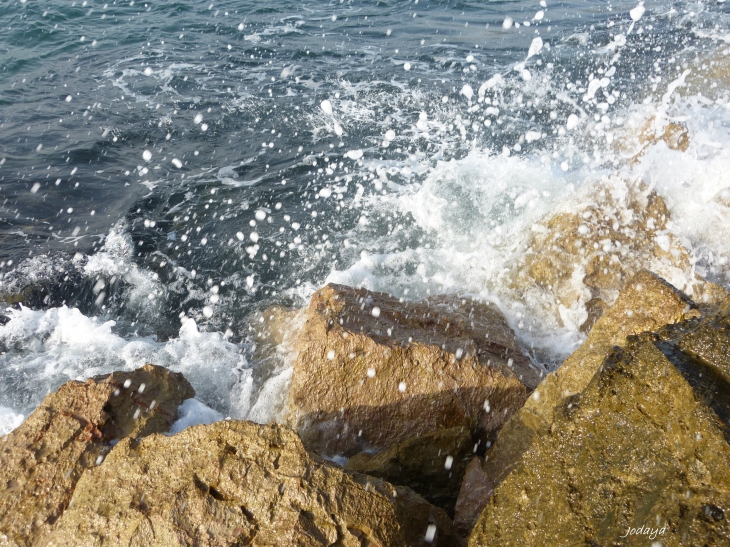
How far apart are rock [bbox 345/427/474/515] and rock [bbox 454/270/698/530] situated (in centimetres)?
21

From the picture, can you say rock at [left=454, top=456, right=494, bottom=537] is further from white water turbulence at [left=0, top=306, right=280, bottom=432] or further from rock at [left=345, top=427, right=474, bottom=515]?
white water turbulence at [left=0, top=306, right=280, bottom=432]

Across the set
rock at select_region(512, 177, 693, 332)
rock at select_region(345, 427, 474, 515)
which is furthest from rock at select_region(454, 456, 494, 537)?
rock at select_region(512, 177, 693, 332)

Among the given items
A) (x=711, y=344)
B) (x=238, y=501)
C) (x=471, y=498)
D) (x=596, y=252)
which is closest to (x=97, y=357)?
(x=238, y=501)

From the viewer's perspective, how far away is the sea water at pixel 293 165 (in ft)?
17.8

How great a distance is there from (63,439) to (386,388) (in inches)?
76.4

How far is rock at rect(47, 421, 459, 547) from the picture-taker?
2.33 metres

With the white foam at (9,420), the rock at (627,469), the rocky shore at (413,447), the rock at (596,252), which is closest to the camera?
the rock at (627,469)

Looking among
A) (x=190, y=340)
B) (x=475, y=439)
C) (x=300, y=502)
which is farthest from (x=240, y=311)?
(x=300, y=502)

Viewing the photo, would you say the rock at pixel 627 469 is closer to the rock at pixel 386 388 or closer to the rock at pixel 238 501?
the rock at pixel 238 501

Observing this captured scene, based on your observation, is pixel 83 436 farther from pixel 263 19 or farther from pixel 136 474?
pixel 263 19

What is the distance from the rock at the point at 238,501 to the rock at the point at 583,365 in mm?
514

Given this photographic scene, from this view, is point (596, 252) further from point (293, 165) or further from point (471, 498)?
point (293, 165)

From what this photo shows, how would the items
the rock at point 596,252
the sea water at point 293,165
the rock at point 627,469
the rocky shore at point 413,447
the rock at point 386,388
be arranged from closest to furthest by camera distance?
the rock at point 627,469
the rocky shore at point 413,447
the rock at point 386,388
the rock at point 596,252
the sea water at point 293,165

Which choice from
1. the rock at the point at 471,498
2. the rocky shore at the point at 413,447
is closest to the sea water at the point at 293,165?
the rocky shore at the point at 413,447
